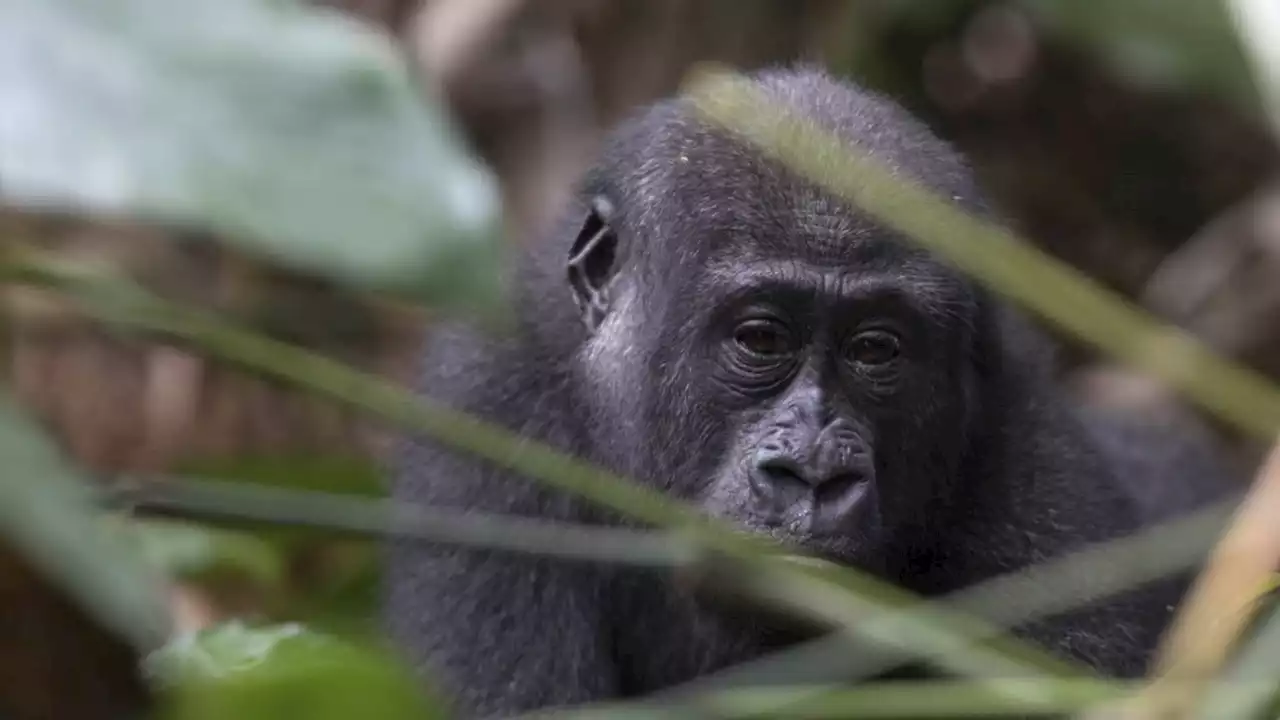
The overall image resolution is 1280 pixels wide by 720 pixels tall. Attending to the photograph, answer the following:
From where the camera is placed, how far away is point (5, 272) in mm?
1044

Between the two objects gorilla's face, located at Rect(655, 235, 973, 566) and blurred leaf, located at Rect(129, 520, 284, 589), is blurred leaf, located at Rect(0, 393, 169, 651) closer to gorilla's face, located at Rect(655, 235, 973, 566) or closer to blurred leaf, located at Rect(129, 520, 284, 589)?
blurred leaf, located at Rect(129, 520, 284, 589)

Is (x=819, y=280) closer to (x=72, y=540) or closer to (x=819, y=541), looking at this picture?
(x=819, y=541)

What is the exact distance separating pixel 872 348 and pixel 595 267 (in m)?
0.59

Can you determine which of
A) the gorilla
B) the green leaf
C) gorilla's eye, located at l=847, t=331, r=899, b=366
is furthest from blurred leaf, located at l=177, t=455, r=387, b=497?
the green leaf

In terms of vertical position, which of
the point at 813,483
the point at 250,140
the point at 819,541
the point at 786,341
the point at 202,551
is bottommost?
the point at 250,140

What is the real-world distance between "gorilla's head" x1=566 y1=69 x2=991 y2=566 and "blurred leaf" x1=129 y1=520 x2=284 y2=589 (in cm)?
67

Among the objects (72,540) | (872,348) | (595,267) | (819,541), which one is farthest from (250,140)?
(595,267)

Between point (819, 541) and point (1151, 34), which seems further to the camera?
point (1151, 34)

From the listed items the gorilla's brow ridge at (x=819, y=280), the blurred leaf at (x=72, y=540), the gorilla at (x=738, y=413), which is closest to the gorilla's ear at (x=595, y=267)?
the gorilla at (x=738, y=413)

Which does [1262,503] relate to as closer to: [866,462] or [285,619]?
[866,462]

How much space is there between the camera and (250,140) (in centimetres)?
85

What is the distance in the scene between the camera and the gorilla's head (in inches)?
123

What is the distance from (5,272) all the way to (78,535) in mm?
251

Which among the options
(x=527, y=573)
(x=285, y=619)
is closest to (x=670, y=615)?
(x=527, y=573)
